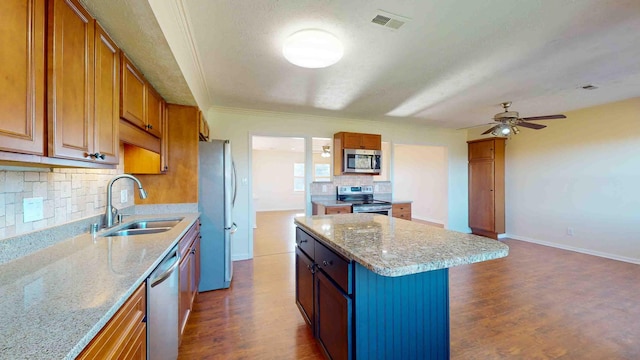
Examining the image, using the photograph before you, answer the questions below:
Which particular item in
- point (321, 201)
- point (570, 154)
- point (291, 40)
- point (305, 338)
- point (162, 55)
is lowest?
point (305, 338)

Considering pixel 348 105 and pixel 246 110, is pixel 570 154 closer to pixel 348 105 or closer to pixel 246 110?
pixel 348 105

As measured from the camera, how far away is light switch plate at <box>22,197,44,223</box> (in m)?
1.23

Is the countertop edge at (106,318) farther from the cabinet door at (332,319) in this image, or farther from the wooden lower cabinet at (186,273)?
the cabinet door at (332,319)

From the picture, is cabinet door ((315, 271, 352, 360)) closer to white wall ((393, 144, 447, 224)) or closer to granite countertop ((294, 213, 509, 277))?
granite countertop ((294, 213, 509, 277))

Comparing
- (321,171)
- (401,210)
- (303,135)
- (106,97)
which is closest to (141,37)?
(106,97)

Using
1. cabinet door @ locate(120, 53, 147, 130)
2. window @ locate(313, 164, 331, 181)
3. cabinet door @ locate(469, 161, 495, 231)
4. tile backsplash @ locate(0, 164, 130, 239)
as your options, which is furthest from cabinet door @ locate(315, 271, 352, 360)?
window @ locate(313, 164, 331, 181)

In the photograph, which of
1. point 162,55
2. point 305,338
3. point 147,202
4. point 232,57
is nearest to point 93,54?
point 162,55

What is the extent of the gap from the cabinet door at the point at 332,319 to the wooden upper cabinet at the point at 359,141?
2.91 meters

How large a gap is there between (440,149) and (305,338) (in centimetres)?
567

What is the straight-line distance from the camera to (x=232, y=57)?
2.30 metres

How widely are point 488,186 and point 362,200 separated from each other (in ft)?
8.81

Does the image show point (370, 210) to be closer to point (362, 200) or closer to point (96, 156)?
point (362, 200)

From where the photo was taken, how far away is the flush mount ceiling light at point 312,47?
1872mm

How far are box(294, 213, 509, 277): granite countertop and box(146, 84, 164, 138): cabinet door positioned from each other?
156cm
